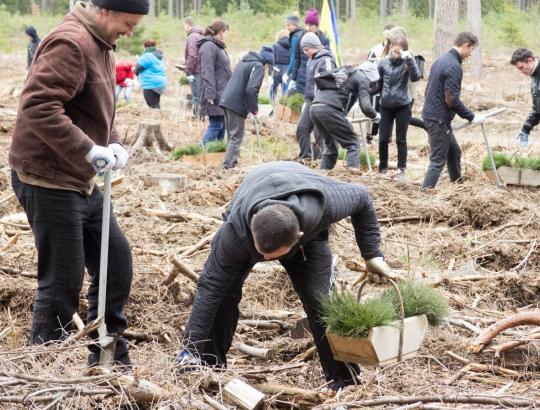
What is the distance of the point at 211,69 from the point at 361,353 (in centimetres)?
821

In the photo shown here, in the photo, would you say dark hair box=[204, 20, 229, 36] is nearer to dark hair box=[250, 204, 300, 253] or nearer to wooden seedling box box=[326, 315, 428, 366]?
wooden seedling box box=[326, 315, 428, 366]

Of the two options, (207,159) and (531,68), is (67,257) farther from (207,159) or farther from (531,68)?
(207,159)

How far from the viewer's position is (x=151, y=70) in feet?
53.0

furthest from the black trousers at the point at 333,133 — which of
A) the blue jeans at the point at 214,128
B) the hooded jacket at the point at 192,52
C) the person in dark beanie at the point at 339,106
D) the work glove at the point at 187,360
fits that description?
the work glove at the point at 187,360

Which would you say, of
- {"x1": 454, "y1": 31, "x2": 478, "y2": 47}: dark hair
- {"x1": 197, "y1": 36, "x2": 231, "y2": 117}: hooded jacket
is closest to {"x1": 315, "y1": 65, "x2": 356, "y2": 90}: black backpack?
{"x1": 454, "y1": 31, "x2": 478, "y2": 47}: dark hair

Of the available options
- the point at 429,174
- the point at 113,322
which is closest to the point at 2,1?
the point at 429,174

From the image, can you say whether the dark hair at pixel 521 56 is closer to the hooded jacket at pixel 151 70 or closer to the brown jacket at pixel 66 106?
the brown jacket at pixel 66 106

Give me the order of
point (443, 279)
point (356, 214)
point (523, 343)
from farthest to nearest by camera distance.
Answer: point (443, 279) → point (523, 343) → point (356, 214)

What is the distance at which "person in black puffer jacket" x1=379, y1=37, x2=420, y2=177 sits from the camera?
10.3 metres

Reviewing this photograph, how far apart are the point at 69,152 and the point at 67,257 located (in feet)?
1.71

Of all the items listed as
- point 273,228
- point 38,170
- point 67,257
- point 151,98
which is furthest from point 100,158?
point 151,98

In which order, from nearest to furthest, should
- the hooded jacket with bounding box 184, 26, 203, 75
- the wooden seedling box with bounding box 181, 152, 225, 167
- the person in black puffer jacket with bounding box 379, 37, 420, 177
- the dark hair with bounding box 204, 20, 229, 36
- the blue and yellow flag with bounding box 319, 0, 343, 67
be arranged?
the person in black puffer jacket with bounding box 379, 37, 420, 177
the wooden seedling box with bounding box 181, 152, 225, 167
the dark hair with bounding box 204, 20, 229, 36
the hooded jacket with bounding box 184, 26, 203, 75
the blue and yellow flag with bounding box 319, 0, 343, 67

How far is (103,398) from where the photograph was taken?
11.9ft

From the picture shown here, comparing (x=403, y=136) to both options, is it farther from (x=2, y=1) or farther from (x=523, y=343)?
(x=2, y=1)
